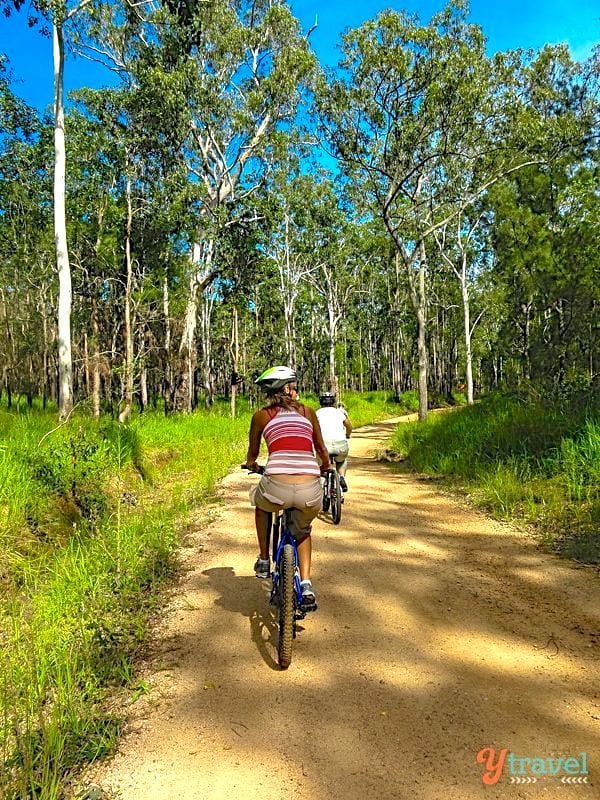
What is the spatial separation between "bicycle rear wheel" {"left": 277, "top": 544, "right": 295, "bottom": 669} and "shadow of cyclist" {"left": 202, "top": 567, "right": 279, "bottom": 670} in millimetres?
115

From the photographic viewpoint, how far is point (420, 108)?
621 inches

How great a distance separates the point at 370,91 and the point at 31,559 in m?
15.8

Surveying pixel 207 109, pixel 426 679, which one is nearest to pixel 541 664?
pixel 426 679

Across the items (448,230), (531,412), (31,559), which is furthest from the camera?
(448,230)

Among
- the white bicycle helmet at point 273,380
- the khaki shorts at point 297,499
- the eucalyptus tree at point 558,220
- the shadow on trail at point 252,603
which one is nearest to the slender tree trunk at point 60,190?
the shadow on trail at point 252,603

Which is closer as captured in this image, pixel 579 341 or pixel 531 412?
pixel 531 412

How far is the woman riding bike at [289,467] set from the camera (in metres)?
3.67

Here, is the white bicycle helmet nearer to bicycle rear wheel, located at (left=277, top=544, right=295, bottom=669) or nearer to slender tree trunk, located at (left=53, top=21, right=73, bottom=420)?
bicycle rear wheel, located at (left=277, top=544, right=295, bottom=669)

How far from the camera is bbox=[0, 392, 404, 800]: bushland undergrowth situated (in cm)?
267

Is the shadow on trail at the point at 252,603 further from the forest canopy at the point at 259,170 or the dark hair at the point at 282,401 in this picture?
the forest canopy at the point at 259,170

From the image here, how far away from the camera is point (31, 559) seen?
5.18 meters

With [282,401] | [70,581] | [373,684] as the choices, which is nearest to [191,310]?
[70,581]

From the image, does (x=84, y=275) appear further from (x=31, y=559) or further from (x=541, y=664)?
(x=541, y=664)

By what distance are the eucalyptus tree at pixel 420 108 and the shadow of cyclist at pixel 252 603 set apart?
45.0ft
